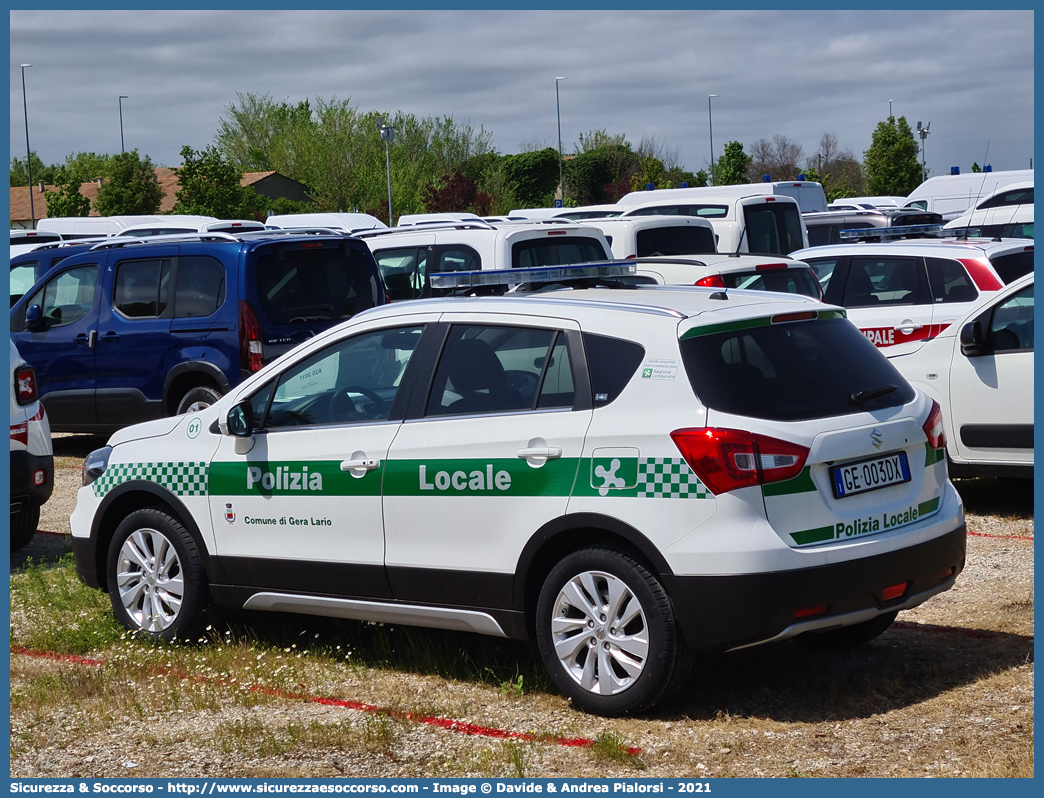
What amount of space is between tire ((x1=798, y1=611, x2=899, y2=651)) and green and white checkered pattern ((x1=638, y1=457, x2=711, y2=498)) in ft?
5.42

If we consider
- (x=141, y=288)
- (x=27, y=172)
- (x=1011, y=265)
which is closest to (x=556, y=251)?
(x=141, y=288)

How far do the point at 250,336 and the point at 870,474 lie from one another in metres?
7.07

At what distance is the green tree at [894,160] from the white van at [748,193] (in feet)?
99.1

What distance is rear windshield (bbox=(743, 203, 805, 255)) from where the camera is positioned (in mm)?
17766

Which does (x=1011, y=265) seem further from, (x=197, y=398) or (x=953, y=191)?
(x=953, y=191)

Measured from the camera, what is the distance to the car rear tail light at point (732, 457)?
15.7 ft

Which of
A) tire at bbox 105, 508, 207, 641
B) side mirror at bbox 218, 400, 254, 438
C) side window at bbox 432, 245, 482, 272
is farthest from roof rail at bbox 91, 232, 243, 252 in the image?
side mirror at bbox 218, 400, 254, 438

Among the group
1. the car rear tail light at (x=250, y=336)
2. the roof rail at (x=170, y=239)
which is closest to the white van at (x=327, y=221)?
the roof rail at (x=170, y=239)

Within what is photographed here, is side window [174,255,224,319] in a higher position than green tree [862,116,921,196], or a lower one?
lower

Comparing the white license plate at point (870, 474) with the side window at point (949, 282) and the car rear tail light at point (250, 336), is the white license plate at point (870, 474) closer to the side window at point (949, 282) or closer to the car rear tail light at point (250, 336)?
the side window at point (949, 282)

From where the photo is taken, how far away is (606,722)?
5.10 meters

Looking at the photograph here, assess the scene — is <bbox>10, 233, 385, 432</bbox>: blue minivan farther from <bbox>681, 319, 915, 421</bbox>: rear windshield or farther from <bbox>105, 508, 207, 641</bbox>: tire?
<bbox>681, 319, 915, 421</bbox>: rear windshield

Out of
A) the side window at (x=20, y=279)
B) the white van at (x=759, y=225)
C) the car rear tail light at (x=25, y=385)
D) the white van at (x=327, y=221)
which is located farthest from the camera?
the white van at (x=327, y=221)
